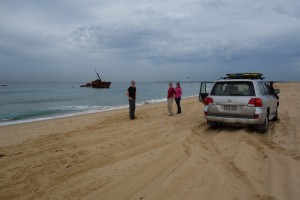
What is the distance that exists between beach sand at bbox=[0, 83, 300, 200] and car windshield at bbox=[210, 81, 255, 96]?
1.17 meters

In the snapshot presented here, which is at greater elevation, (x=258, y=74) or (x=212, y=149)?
(x=258, y=74)

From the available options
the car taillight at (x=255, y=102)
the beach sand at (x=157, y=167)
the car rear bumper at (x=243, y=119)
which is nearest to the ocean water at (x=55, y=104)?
the beach sand at (x=157, y=167)

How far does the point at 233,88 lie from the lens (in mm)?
8195

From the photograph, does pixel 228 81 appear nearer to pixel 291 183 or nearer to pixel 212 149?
pixel 212 149

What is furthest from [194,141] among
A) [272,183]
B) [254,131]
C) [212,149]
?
[272,183]

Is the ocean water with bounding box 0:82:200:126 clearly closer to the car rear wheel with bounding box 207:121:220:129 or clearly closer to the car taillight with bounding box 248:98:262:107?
the car rear wheel with bounding box 207:121:220:129

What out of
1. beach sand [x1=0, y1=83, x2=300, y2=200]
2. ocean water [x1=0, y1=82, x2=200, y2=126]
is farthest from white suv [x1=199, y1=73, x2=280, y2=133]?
ocean water [x1=0, y1=82, x2=200, y2=126]

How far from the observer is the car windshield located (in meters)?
7.93

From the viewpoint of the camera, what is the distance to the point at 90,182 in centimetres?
436

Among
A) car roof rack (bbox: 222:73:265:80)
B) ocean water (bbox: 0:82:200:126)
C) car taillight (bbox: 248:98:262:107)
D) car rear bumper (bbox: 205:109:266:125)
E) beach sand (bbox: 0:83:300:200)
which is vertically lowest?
ocean water (bbox: 0:82:200:126)

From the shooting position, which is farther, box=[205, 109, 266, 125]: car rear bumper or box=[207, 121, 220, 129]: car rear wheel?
box=[207, 121, 220, 129]: car rear wheel

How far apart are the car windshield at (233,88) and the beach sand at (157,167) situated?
117 centimetres

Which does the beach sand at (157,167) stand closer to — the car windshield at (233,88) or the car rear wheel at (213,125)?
the car rear wheel at (213,125)

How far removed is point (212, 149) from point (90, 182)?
3.09 metres
